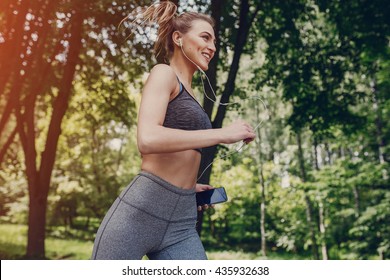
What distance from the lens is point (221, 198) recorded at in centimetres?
227

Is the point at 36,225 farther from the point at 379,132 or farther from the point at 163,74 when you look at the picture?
the point at 379,132

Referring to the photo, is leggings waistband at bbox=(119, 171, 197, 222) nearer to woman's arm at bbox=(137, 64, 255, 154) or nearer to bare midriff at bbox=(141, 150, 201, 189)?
bare midriff at bbox=(141, 150, 201, 189)

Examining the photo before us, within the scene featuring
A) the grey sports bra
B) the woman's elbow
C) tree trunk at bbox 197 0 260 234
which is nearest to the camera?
the woman's elbow

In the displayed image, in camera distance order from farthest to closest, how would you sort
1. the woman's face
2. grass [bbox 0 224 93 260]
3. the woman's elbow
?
grass [bbox 0 224 93 260] < the woman's face < the woman's elbow

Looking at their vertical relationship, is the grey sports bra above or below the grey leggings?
above

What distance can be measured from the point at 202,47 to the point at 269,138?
2570 centimetres

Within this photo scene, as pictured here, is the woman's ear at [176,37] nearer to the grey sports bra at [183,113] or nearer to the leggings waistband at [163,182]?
the grey sports bra at [183,113]

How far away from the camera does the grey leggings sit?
180 cm

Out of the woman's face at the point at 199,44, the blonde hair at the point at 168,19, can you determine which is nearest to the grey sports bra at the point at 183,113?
the woman's face at the point at 199,44

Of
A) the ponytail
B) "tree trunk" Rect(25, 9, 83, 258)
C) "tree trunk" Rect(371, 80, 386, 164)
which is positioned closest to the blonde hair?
the ponytail

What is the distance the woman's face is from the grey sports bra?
0.22 m

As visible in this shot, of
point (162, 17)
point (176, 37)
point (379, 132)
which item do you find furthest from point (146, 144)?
point (379, 132)
